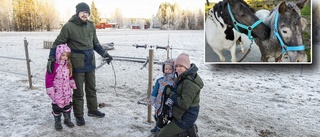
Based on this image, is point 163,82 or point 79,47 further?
point 79,47

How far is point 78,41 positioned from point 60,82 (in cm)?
59

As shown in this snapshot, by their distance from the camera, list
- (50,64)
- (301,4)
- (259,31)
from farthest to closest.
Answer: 1. (259,31)
2. (301,4)
3. (50,64)

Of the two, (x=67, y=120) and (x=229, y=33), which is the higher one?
(x=229, y=33)

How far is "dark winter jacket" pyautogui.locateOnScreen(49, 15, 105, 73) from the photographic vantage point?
3.11 m

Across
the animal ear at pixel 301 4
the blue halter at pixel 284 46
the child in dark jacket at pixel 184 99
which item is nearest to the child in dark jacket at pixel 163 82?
the child in dark jacket at pixel 184 99

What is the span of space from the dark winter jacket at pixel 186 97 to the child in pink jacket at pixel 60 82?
1.56 metres

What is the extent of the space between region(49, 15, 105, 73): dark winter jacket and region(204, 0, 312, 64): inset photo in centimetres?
191

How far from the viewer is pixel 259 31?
3.55 metres

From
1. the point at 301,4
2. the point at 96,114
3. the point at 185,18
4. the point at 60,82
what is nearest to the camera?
the point at 60,82

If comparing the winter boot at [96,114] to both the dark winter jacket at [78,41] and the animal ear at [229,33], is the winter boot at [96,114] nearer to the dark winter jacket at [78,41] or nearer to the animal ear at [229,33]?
the dark winter jacket at [78,41]

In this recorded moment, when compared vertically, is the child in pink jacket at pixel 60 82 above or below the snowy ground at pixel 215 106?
above

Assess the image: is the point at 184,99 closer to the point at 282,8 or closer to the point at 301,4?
the point at 282,8

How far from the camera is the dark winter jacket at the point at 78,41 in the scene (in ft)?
10.2

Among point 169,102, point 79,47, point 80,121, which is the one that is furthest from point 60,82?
point 169,102
